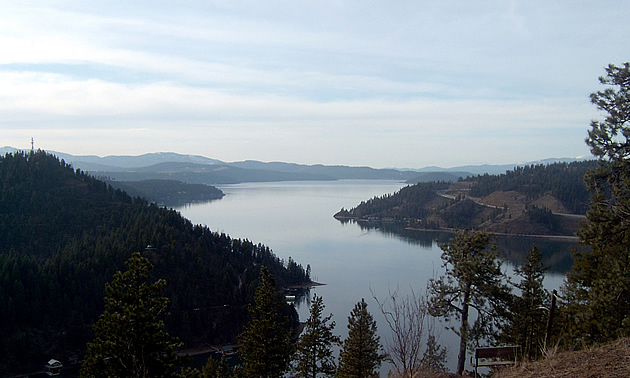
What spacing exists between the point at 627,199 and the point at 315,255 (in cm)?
5812

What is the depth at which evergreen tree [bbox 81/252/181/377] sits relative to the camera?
9023 millimetres

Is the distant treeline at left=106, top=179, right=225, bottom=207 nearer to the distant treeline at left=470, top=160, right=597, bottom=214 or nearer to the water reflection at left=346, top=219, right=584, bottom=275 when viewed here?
the water reflection at left=346, top=219, right=584, bottom=275

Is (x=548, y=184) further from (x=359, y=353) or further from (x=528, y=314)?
(x=359, y=353)

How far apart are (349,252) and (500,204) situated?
5437 centimetres

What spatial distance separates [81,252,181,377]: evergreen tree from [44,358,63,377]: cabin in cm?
2561

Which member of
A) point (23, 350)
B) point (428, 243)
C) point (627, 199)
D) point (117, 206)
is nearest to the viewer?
point (627, 199)

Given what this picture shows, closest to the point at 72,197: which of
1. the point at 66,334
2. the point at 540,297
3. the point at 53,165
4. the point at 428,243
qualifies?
the point at 53,165

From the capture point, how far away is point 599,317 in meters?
9.84

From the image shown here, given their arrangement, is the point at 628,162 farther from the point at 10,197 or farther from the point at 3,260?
the point at 10,197

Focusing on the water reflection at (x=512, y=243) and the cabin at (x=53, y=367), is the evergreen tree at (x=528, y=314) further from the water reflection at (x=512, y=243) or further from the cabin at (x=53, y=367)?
the water reflection at (x=512, y=243)

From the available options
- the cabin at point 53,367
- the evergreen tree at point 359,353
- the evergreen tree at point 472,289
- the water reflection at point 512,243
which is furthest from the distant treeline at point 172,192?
the evergreen tree at point 472,289

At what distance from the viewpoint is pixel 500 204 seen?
360 ft

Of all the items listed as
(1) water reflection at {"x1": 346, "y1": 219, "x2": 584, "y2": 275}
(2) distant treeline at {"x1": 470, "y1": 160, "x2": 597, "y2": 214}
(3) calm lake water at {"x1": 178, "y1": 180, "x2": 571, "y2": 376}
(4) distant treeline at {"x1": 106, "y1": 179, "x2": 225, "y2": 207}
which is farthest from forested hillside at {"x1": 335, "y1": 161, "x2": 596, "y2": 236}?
(4) distant treeline at {"x1": 106, "y1": 179, "x2": 225, "y2": 207}

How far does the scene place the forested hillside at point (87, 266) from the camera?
3353cm
